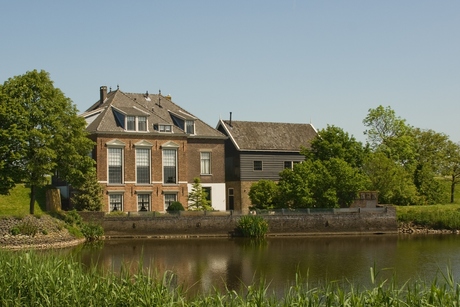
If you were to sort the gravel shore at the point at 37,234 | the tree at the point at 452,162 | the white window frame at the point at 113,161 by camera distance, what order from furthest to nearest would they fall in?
the tree at the point at 452,162, the white window frame at the point at 113,161, the gravel shore at the point at 37,234

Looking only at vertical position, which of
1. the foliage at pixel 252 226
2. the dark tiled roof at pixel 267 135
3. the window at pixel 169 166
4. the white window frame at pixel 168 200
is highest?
the dark tiled roof at pixel 267 135

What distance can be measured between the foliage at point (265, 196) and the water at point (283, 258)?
5.58m

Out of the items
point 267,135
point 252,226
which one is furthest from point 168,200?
point 267,135

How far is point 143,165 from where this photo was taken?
48906 mm

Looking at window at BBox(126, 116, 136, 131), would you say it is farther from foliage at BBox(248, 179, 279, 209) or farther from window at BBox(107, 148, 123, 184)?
foliage at BBox(248, 179, 279, 209)

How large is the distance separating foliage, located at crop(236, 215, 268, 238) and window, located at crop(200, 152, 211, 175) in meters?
8.65

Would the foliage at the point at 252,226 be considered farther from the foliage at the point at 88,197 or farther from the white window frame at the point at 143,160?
the foliage at the point at 88,197

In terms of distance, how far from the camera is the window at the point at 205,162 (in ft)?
172

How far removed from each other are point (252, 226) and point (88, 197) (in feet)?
34.7

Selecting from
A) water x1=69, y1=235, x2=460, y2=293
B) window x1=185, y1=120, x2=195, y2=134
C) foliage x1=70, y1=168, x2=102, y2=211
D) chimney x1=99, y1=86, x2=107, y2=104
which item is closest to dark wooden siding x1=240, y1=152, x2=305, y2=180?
window x1=185, y1=120, x2=195, y2=134

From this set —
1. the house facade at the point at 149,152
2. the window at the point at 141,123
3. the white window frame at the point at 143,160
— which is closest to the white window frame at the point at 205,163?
the house facade at the point at 149,152

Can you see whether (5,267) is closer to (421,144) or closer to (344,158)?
(344,158)

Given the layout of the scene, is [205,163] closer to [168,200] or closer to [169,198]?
[169,198]

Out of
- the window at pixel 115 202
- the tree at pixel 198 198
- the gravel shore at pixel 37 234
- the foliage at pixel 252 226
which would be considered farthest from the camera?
the tree at pixel 198 198
